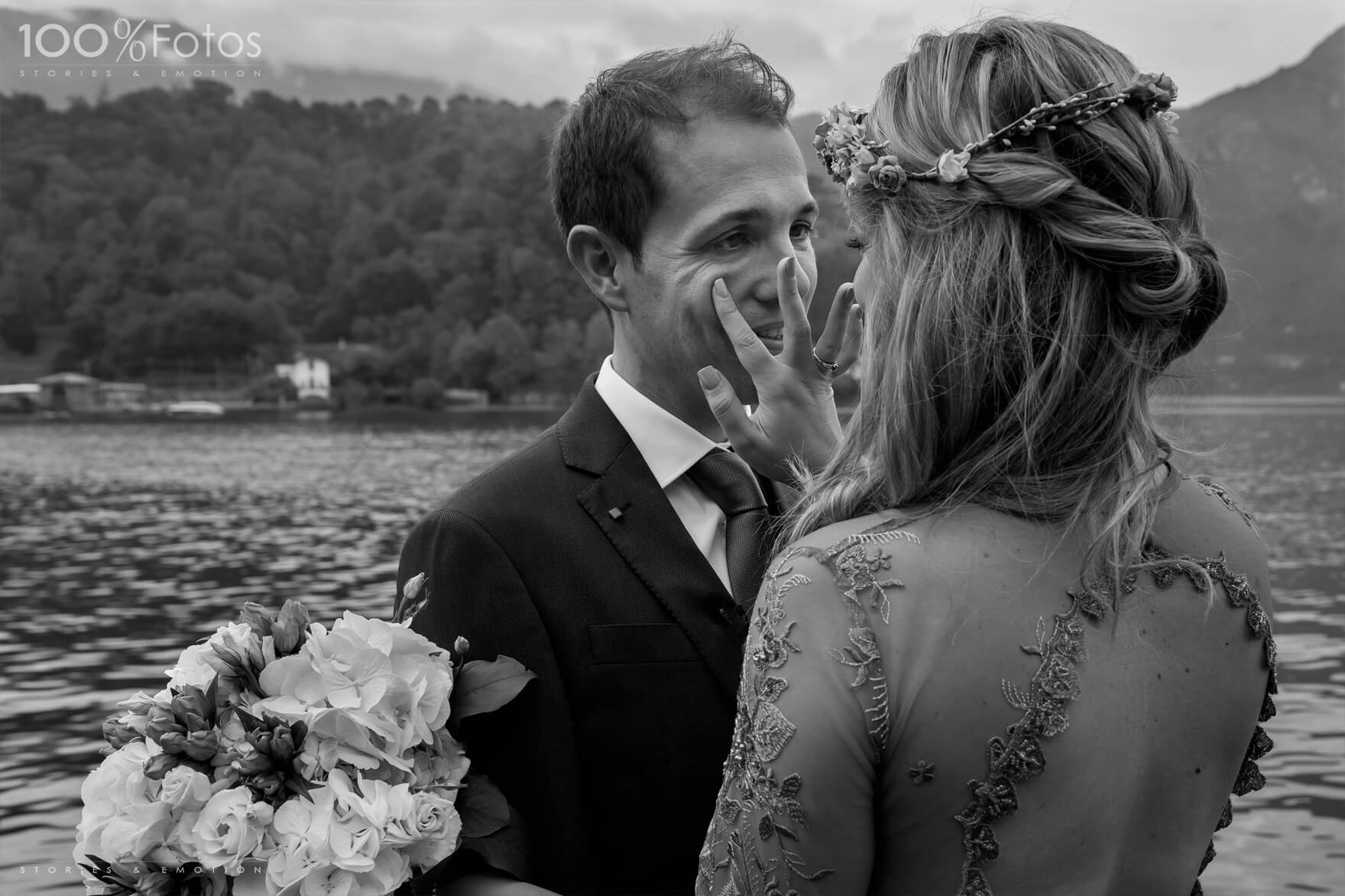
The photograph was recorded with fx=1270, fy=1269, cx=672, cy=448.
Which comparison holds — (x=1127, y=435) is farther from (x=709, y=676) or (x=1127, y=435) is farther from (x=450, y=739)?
(x=450, y=739)

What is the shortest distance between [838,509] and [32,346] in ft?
551

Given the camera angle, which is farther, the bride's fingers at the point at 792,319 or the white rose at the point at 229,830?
the bride's fingers at the point at 792,319

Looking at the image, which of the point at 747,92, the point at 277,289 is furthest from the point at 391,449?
the point at 747,92

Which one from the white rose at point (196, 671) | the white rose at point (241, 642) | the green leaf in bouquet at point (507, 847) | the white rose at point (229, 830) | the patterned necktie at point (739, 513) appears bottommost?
the green leaf in bouquet at point (507, 847)

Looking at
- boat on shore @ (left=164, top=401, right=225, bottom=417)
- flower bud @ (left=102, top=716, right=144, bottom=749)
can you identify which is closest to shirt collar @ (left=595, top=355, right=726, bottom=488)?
flower bud @ (left=102, top=716, right=144, bottom=749)

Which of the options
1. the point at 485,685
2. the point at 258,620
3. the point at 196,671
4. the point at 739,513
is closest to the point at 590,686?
the point at 485,685

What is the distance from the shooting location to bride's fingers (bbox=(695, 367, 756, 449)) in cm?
292

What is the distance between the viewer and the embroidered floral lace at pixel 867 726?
6.06 ft

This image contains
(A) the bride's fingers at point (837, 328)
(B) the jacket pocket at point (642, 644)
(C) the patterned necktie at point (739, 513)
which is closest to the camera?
(A) the bride's fingers at point (837, 328)

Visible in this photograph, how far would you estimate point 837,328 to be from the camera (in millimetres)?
2852

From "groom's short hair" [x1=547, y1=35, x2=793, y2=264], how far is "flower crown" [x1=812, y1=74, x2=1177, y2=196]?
130 cm

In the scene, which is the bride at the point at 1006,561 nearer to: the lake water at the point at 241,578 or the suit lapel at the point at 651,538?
the lake water at the point at 241,578

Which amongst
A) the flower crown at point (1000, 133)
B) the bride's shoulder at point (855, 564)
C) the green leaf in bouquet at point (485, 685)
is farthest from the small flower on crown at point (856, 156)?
the green leaf in bouquet at point (485, 685)

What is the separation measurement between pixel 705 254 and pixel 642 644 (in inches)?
42.0
